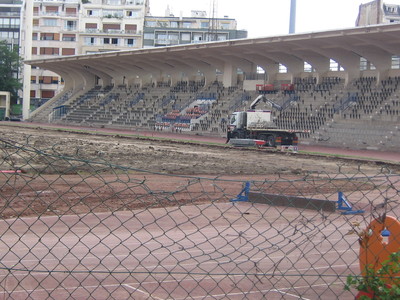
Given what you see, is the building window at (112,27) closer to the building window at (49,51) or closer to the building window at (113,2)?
the building window at (49,51)

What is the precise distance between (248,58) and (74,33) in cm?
4753

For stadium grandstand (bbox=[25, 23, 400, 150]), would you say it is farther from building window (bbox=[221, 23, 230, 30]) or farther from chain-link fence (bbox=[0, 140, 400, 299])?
chain-link fence (bbox=[0, 140, 400, 299])

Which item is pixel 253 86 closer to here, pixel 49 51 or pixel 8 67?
pixel 8 67

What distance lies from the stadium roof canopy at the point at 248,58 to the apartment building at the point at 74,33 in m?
13.4

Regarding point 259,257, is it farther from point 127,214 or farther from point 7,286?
point 127,214

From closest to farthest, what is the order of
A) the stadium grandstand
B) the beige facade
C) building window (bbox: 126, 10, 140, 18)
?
the stadium grandstand
the beige facade
building window (bbox: 126, 10, 140, 18)

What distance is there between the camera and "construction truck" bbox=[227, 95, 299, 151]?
42.9 metres

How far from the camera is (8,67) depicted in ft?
316

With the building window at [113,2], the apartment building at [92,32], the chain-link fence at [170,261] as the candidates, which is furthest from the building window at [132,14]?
the chain-link fence at [170,261]

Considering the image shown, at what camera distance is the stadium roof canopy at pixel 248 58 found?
160 ft

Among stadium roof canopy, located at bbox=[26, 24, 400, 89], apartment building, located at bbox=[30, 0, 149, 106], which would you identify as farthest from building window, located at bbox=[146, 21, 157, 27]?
stadium roof canopy, located at bbox=[26, 24, 400, 89]

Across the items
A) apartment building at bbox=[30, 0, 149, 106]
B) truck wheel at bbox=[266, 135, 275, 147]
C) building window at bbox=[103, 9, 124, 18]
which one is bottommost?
truck wheel at bbox=[266, 135, 275, 147]

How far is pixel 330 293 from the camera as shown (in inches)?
299

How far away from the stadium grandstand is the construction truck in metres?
4.33
